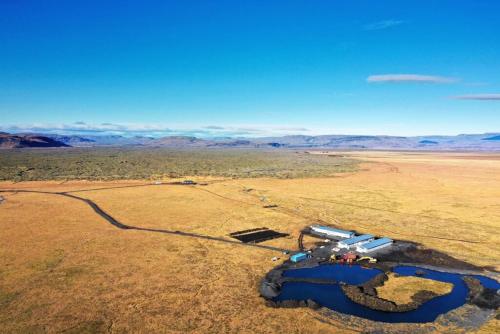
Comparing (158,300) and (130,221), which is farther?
(130,221)

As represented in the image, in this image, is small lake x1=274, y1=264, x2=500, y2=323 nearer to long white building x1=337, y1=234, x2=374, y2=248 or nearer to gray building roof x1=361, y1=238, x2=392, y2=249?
gray building roof x1=361, y1=238, x2=392, y2=249

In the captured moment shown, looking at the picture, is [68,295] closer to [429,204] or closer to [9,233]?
[9,233]

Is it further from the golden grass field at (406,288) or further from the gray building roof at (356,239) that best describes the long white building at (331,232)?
the golden grass field at (406,288)

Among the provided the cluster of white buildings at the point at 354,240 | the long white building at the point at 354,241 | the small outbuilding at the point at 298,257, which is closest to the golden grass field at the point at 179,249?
the small outbuilding at the point at 298,257

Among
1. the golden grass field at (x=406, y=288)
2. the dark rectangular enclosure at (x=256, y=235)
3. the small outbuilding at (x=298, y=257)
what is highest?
the small outbuilding at (x=298, y=257)

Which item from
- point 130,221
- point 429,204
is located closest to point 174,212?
point 130,221

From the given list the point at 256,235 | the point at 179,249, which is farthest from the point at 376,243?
the point at 179,249

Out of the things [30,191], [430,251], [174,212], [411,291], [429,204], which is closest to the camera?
[411,291]
